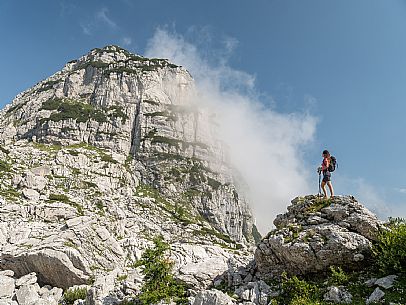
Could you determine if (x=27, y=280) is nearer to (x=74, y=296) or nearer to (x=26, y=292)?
(x=26, y=292)

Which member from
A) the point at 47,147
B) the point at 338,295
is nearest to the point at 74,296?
the point at 338,295

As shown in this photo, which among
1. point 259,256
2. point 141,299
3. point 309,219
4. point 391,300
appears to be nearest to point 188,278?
point 141,299

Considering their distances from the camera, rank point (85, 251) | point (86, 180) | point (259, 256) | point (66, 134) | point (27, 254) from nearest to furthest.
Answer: point (259, 256)
point (27, 254)
point (85, 251)
point (86, 180)
point (66, 134)

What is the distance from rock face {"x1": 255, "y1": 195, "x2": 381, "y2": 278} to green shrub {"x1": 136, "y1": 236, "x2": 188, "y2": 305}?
7.36 metres

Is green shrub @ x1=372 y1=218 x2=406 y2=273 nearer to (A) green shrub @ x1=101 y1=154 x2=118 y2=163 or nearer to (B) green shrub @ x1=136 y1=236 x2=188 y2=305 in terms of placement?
(B) green shrub @ x1=136 y1=236 x2=188 y2=305

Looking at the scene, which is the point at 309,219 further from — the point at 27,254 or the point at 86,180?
the point at 86,180

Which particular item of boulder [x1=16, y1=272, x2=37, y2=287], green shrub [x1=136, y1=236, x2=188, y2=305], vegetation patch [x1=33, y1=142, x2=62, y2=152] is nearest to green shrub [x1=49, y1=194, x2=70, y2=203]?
boulder [x1=16, y1=272, x2=37, y2=287]

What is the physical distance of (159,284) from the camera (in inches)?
1037

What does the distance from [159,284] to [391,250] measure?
18.1 m

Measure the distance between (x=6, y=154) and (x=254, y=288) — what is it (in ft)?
497

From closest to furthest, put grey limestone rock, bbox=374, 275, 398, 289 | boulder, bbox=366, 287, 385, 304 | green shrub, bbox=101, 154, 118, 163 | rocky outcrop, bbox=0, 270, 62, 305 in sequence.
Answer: boulder, bbox=366, 287, 385, 304
grey limestone rock, bbox=374, 275, 398, 289
rocky outcrop, bbox=0, 270, 62, 305
green shrub, bbox=101, 154, 118, 163

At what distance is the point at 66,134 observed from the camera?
194375 millimetres

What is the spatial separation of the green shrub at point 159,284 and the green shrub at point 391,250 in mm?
14589

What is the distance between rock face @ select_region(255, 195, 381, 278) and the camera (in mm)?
22344
